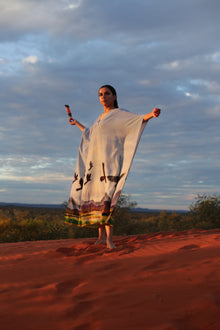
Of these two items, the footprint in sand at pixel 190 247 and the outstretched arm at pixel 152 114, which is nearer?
the footprint in sand at pixel 190 247

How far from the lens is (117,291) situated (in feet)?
10.4

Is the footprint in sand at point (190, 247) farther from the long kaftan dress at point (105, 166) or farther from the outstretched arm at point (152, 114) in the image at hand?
the outstretched arm at point (152, 114)

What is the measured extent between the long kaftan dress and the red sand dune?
116 centimetres

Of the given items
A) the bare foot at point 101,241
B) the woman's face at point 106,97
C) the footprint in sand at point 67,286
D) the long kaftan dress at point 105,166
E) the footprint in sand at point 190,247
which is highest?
the woman's face at point 106,97

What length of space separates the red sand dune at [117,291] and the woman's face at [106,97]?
2.84 meters

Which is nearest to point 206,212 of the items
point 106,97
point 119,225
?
point 119,225

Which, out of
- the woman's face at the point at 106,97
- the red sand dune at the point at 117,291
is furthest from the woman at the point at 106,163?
the red sand dune at the point at 117,291

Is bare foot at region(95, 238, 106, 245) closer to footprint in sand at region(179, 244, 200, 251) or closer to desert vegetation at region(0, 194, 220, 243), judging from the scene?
footprint in sand at region(179, 244, 200, 251)

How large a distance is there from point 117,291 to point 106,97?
407 centimetres

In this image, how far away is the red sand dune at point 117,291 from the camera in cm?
255

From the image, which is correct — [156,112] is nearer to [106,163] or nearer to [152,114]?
[152,114]

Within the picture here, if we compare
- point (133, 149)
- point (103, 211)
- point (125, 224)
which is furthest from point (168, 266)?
point (125, 224)

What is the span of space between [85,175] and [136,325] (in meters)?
4.31

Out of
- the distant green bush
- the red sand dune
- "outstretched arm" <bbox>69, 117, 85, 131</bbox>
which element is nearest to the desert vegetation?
the distant green bush
